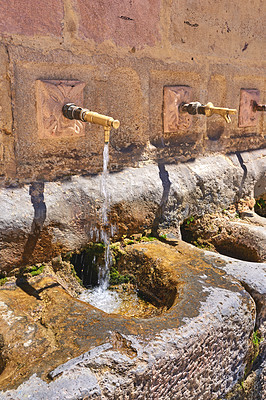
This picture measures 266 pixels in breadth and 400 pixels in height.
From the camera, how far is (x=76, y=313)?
150 centimetres

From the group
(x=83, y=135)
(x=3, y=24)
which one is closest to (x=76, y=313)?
(x=83, y=135)

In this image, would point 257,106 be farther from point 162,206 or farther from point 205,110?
point 162,206

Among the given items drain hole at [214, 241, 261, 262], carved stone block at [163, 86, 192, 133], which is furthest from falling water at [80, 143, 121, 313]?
drain hole at [214, 241, 261, 262]

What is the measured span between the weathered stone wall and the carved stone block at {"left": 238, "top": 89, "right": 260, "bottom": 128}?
0.18 feet

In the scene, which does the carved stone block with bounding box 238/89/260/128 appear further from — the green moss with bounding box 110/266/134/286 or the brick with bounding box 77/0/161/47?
the green moss with bounding box 110/266/134/286

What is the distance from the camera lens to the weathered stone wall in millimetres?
1755

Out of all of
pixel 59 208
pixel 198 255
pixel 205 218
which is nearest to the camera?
pixel 59 208

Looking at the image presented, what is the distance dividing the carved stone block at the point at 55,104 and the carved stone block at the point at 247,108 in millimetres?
1561

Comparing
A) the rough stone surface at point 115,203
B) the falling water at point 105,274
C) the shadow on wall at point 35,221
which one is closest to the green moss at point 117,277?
the falling water at point 105,274

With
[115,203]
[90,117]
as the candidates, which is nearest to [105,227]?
[115,203]

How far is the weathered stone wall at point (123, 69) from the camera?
1.75 metres

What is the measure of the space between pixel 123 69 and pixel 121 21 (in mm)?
255

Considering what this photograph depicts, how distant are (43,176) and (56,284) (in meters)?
0.56

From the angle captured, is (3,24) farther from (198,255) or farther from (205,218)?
(205,218)
